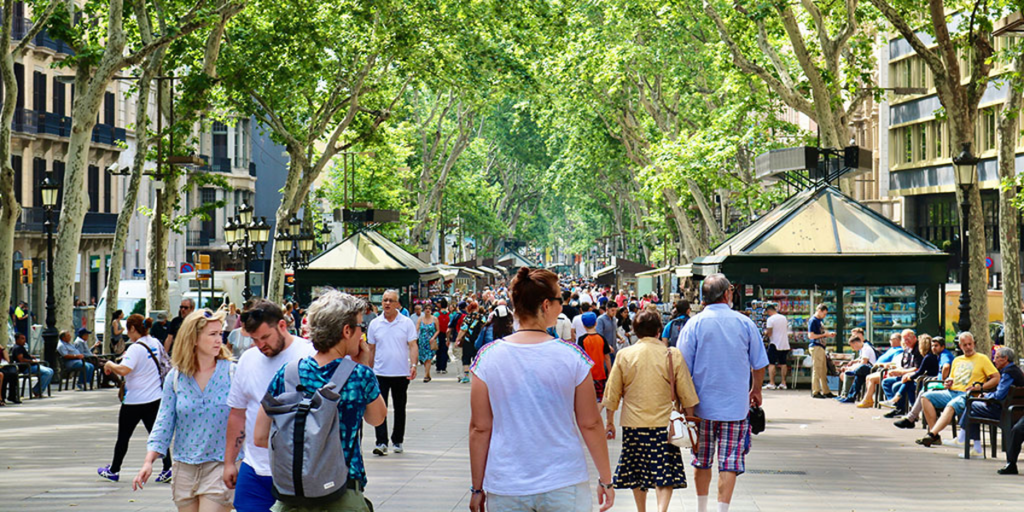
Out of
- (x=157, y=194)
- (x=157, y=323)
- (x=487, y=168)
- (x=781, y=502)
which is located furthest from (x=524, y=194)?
(x=781, y=502)

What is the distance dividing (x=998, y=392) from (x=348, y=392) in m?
9.90

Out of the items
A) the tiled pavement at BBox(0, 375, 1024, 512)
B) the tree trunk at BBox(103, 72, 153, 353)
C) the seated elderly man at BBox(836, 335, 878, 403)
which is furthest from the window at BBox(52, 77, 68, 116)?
the seated elderly man at BBox(836, 335, 878, 403)

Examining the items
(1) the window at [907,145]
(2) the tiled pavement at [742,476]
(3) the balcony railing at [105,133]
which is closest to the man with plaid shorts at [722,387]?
(2) the tiled pavement at [742,476]

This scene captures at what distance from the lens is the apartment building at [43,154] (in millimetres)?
46094

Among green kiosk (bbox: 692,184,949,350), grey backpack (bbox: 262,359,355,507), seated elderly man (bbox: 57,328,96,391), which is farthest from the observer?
seated elderly man (bbox: 57,328,96,391)

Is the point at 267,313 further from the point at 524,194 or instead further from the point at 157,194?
the point at 524,194

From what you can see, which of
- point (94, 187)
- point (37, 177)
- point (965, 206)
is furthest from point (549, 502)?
point (94, 187)

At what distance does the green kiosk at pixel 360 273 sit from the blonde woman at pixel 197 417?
27471mm

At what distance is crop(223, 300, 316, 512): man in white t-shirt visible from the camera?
629 centimetres

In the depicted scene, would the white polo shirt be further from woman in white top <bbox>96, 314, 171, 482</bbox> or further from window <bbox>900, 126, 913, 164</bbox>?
window <bbox>900, 126, 913, 164</bbox>

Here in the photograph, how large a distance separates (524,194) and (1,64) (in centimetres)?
6728

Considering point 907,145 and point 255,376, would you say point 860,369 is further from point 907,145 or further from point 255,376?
point 907,145

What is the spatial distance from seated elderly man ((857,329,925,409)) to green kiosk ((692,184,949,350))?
3348 millimetres

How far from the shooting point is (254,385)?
647cm
